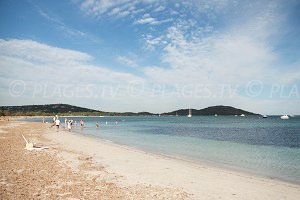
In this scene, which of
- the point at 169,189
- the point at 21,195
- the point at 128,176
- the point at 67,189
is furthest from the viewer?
the point at 128,176

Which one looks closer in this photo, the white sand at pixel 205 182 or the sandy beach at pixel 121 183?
the sandy beach at pixel 121 183

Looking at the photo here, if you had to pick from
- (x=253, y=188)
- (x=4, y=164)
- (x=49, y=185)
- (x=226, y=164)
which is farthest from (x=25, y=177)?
(x=226, y=164)

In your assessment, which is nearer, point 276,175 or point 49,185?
point 49,185

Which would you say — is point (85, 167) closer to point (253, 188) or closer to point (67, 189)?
point (67, 189)

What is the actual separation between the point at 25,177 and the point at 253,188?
9932 mm

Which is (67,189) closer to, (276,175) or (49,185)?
(49,185)

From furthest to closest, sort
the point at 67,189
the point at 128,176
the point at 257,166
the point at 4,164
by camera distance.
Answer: the point at 257,166 < the point at 4,164 < the point at 128,176 < the point at 67,189

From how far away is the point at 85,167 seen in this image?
46.9 feet

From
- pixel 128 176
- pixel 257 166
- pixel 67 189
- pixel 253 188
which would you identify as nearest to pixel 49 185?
pixel 67 189

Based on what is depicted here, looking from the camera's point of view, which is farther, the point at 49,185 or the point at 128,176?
the point at 128,176

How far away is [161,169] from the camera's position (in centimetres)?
1487

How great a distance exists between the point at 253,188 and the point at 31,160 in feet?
39.8

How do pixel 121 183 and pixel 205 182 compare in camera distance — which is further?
pixel 205 182

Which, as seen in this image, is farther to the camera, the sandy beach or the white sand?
the white sand
